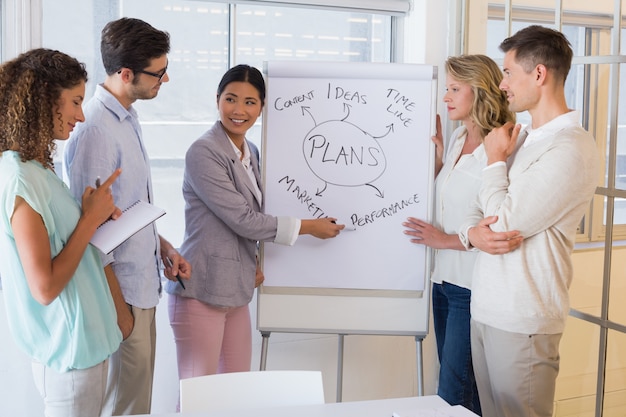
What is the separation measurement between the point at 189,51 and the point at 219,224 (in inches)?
37.1

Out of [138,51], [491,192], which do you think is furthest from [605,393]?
[138,51]

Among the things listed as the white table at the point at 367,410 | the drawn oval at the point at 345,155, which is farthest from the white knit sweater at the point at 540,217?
the drawn oval at the point at 345,155

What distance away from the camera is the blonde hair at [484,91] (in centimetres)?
253

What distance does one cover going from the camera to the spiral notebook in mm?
2014

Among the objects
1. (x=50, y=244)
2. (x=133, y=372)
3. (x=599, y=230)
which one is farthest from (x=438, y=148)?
(x=50, y=244)

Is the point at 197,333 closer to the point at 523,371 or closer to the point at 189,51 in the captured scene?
the point at 523,371

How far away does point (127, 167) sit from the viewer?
2266mm

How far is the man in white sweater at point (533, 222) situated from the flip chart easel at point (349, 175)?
1.73 ft

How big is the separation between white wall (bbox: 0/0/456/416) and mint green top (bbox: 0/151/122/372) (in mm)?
1108

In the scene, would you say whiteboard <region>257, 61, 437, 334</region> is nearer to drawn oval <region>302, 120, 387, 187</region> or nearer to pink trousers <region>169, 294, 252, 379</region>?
drawn oval <region>302, 120, 387, 187</region>

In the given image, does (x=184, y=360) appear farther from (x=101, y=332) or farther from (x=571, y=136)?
(x=571, y=136)

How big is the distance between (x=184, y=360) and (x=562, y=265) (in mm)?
1342

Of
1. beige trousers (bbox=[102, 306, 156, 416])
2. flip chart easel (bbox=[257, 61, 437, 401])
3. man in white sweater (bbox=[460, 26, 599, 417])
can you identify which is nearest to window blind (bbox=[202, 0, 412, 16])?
flip chart easel (bbox=[257, 61, 437, 401])

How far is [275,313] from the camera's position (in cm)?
274
